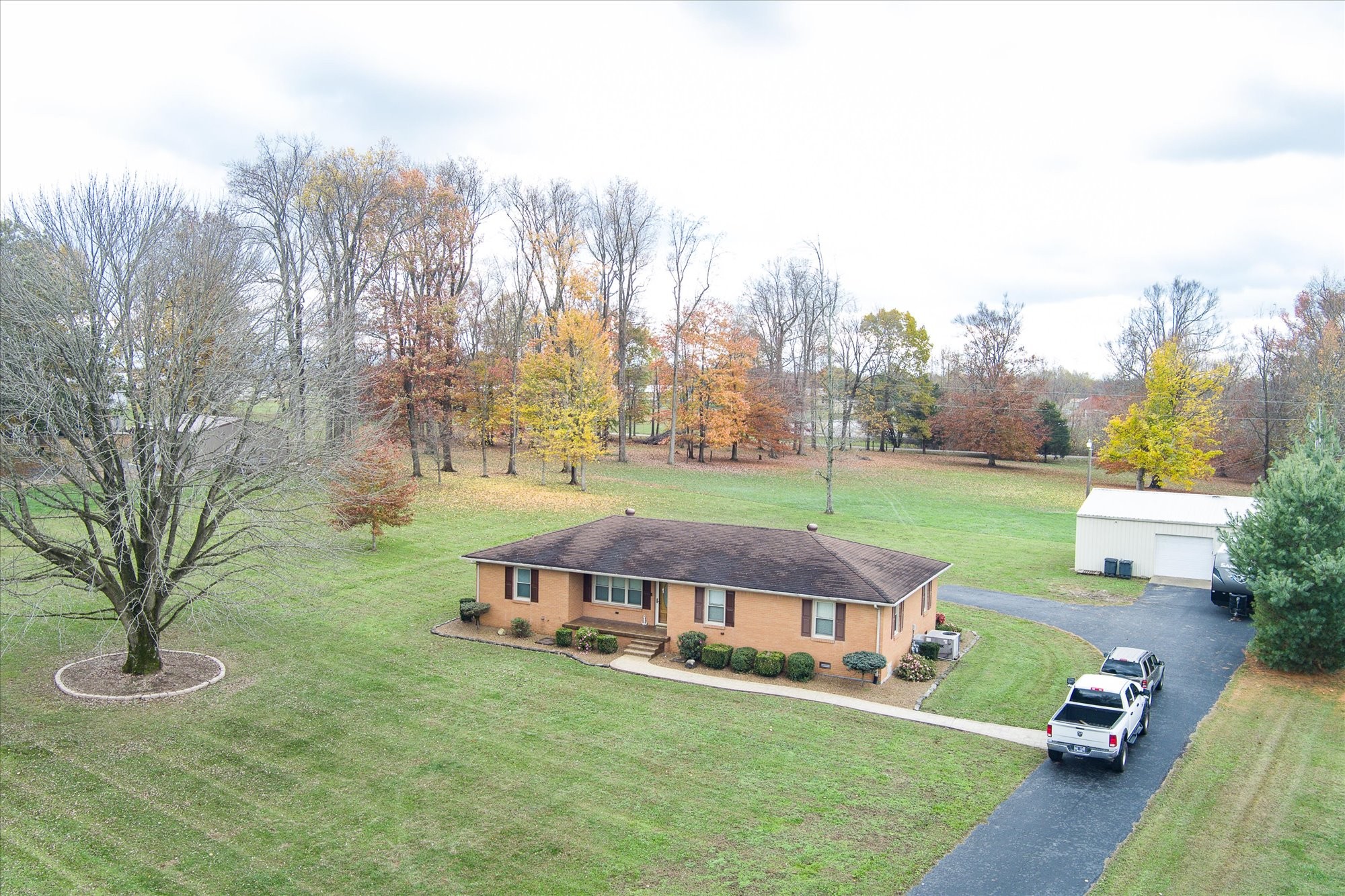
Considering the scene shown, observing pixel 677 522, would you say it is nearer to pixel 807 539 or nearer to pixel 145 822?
pixel 807 539

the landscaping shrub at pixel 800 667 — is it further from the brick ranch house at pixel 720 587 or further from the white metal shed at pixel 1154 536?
the white metal shed at pixel 1154 536

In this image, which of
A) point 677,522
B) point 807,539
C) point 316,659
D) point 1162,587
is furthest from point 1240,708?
point 316,659

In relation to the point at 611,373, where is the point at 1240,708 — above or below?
below

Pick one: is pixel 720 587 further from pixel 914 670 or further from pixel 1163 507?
pixel 1163 507

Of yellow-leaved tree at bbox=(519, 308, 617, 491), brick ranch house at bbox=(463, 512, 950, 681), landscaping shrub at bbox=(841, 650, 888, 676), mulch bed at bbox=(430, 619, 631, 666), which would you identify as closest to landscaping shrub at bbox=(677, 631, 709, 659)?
brick ranch house at bbox=(463, 512, 950, 681)

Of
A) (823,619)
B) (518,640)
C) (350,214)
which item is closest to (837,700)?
(823,619)
